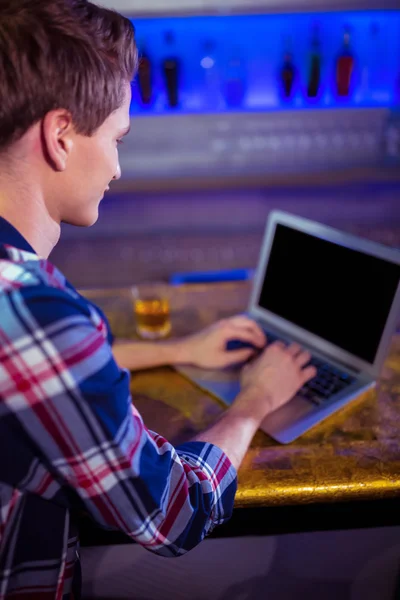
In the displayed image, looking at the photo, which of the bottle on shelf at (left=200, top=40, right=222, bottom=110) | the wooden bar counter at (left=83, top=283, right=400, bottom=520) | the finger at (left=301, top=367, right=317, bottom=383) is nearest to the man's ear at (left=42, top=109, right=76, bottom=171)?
the wooden bar counter at (left=83, top=283, right=400, bottom=520)

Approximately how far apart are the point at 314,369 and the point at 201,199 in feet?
6.45

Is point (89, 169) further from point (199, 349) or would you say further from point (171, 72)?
point (171, 72)

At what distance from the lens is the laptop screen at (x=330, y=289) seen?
1.06 meters

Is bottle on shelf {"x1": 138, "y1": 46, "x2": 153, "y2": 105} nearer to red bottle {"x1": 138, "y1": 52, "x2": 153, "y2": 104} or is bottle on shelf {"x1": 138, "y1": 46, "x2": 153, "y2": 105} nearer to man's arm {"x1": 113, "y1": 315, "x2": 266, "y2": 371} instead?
red bottle {"x1": 138, "y1": 52, "x2": 153, "y2": 104}

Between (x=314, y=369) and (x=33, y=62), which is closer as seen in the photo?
(x=33, y=62)

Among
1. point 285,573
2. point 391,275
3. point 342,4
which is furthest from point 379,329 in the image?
point 342,4

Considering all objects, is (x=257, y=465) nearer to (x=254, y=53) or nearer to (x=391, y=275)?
(x=391, y=275)

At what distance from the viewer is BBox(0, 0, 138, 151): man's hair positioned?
0.64 metres

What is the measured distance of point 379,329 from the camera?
1.05 metres

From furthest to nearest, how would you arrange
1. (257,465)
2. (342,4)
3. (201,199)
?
(201,199), (342,4), (257,465)

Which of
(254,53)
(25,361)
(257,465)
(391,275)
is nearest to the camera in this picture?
(25,361)

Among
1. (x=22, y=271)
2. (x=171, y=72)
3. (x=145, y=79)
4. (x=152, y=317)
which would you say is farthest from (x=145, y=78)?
(x=22, y=271)

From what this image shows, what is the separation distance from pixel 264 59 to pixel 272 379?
2.13 meters

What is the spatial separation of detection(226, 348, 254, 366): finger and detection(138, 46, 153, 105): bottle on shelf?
175 cm
